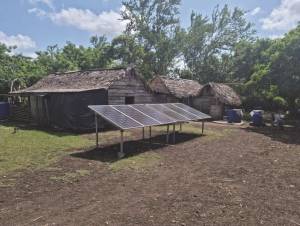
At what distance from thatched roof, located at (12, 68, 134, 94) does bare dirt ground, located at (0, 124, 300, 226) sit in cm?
896

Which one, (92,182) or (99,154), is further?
(99,154)

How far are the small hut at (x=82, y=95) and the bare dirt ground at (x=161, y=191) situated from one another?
7.20 meters

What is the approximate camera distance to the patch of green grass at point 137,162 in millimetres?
10078

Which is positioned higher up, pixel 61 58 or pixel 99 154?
pixel 61 58

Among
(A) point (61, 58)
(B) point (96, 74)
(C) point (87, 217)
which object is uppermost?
(A) point (61, 58)

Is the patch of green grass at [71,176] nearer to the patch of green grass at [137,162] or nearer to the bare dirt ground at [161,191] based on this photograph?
the bare dirt ground at [161,191]

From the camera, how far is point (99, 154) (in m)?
12.0

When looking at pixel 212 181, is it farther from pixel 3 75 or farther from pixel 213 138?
pixel 3 75

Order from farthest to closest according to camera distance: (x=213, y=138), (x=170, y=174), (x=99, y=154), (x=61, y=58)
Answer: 1. (x=61, y=58)
2. (x=213, y=138)
3. (x=99, y=154)
4. (x=170, y=174)

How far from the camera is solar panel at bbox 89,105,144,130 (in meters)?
11.7

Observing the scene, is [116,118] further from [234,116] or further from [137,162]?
[234,116]

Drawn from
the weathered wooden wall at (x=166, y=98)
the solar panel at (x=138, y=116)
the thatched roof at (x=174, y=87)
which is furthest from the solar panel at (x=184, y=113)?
the weathered wooden wall at (x=166, y=98)

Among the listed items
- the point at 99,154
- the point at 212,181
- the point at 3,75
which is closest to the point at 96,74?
the point at 99,154

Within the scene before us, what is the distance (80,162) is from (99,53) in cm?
3858
